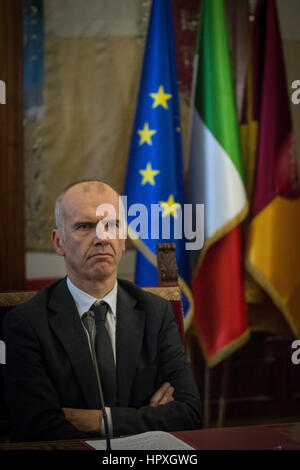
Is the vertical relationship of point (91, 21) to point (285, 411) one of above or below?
above

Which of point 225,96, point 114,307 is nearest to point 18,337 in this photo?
point 114,307

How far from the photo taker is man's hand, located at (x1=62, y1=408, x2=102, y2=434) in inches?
48.9

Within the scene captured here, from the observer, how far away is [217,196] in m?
2.49

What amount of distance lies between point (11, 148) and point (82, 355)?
1271mm

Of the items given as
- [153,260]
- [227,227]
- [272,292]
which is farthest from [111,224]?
[272,292]

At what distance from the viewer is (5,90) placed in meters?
2.27

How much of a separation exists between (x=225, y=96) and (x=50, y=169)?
945 mm

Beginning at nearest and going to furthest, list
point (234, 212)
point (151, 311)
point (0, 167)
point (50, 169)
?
point (151, 311), point (0, 167), point (234, 212), point (50, 169)

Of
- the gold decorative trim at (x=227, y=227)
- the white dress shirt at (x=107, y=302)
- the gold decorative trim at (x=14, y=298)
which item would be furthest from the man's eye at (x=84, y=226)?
the gold decorative trim at (x=227, y=227)

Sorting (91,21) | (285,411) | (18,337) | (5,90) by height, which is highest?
(91,21)

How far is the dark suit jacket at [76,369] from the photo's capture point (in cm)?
124

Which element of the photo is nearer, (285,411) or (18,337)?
(18,337)

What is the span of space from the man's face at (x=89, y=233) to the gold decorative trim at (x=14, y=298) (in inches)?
9.8

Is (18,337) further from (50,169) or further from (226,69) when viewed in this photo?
(226,69)
